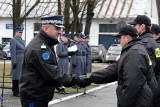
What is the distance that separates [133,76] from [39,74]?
122cm

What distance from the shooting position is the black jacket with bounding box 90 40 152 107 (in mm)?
5906

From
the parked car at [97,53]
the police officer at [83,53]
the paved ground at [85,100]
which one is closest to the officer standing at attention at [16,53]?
the paved ground at [85,100]

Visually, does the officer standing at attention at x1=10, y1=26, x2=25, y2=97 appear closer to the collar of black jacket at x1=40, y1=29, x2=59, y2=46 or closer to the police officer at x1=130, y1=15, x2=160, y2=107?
the police officer at x1=130, y1=15, x2=160, y2=107

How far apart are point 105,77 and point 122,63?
0.65 metres

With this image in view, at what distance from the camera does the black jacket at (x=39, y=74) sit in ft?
18.9

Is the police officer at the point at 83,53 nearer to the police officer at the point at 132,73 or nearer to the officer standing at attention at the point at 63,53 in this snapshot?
the officer standing at attention at the point at 63,53

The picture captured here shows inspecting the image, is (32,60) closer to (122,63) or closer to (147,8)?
(122,63)

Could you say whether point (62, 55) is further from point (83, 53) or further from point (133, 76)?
point (133, 76)

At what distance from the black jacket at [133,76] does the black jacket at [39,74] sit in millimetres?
816

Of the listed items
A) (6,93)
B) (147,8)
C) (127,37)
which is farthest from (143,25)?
(147,8)

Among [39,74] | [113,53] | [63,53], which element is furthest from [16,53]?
[113,53]

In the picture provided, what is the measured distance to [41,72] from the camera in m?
5.77

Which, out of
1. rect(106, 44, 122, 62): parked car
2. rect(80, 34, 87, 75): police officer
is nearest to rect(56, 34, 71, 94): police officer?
rect(80, 34, 87, 75): police officer

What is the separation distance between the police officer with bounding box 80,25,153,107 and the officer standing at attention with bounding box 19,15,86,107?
78 cm
